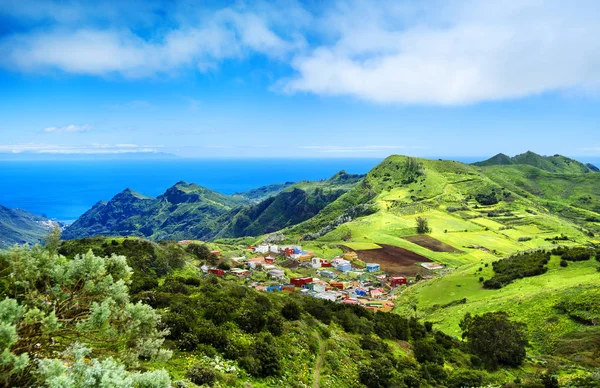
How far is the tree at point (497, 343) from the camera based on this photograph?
27.7 metres

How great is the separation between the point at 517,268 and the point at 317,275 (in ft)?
135

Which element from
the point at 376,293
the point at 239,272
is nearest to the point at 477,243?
the point at 376,293

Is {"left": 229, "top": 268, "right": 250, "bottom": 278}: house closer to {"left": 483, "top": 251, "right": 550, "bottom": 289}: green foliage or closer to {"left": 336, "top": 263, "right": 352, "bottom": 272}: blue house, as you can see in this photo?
{"left": 336, "top": 263, "right": 352, "bottom": 272}: blue house

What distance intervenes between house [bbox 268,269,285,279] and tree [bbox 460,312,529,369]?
48077mm

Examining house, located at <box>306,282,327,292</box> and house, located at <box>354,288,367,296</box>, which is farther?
house, located at <box>354,288,367,296</box>

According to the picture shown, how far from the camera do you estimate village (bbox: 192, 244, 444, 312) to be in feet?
201

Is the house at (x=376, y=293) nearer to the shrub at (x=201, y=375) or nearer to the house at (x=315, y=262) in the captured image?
the house at (x=315, y=262)

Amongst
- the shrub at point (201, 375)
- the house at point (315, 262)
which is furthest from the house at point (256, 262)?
the shrub at point (201, 375)

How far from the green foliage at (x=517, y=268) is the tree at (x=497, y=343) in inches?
1018

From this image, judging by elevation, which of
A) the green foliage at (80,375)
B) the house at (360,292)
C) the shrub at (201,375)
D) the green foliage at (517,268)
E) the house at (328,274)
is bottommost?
the house at (328,274)

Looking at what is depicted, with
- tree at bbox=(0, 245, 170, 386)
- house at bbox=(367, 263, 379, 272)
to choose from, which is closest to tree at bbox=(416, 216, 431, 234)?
house at bbox=(367, 263, 379, 272)

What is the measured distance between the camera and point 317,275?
8075cm

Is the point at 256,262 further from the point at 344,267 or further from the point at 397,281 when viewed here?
the point at 397,281

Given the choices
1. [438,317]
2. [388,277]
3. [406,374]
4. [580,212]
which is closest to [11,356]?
[406,374]
